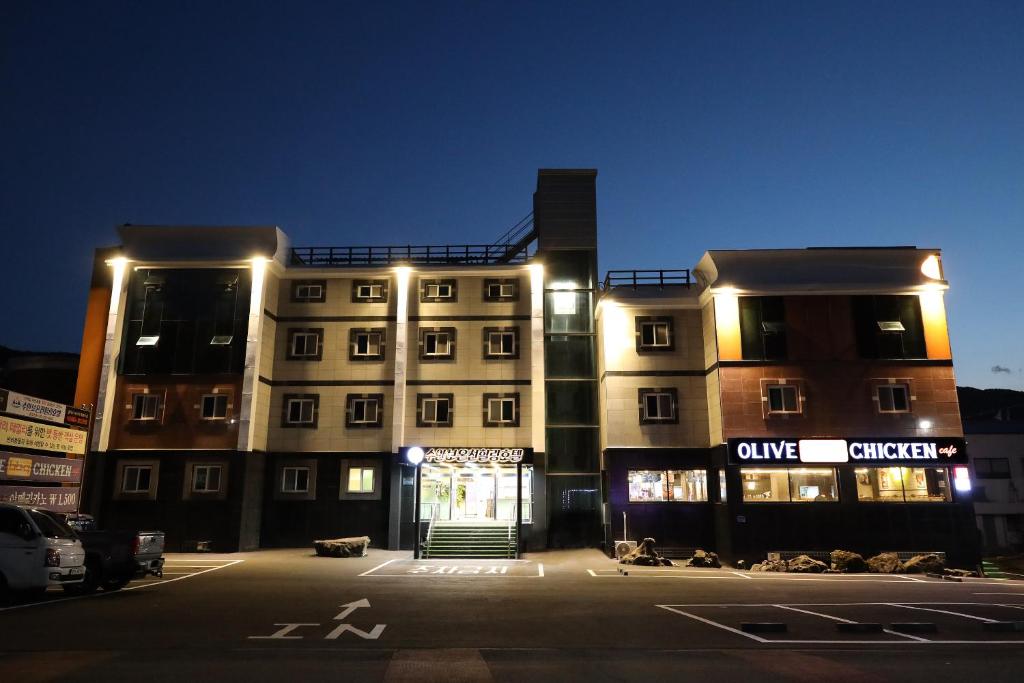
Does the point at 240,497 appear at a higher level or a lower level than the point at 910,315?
lower

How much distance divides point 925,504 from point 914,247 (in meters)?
11.4

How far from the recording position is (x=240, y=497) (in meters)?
30.9

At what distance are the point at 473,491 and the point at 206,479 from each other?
1262 centimetres

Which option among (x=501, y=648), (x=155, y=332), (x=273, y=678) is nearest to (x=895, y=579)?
(x=501, y=648)

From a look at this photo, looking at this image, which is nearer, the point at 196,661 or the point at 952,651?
the point at 196,661

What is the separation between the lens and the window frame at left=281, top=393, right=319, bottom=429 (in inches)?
1341

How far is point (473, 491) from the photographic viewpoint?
33.6 metres

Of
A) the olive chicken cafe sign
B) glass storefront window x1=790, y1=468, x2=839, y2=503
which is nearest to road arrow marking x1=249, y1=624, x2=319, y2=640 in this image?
the olive chicken cafe sign

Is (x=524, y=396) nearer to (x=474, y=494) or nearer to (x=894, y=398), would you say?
(x=474, y=494)

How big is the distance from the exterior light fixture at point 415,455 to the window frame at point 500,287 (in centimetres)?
915

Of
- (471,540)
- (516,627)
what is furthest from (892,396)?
(516,627)

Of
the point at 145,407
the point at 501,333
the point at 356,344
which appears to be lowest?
the point at 145,407

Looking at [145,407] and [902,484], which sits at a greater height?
[145,407]

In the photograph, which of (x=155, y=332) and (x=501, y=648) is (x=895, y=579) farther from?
(x=155, y=332)
